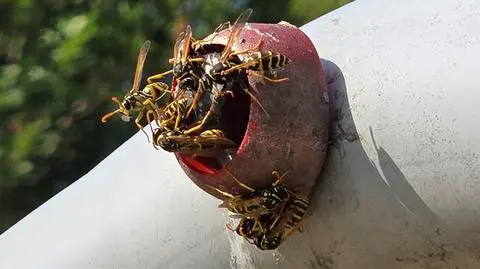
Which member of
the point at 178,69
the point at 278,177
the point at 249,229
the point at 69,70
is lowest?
the point at 69,70

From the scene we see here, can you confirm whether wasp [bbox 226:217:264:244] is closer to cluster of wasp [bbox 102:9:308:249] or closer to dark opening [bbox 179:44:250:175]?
cluster of wasp [bbox 102:9:308:249]

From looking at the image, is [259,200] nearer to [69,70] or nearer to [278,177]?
[278,177]

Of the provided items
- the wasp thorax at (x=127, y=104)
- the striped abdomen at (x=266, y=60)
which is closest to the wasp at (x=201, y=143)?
the striped abdomen at (x=266, y=60)

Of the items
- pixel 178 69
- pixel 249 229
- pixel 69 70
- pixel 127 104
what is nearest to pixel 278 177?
pixel 249 229

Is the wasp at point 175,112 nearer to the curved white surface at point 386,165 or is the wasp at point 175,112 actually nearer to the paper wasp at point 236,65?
the paper wasp at point 236,65

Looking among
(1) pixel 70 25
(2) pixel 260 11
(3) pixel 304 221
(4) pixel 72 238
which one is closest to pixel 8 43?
(1) pixel 70 25

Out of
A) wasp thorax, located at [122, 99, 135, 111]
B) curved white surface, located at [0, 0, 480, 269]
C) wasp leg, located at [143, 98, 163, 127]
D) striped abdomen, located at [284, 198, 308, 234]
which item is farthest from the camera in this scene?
wasp thorax, located at [122, 99, 135, 111]

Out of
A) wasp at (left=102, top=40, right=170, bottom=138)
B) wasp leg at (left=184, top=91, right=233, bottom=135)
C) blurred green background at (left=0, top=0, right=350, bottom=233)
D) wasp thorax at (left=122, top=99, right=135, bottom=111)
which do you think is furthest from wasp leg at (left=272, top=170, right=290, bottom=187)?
blurred green background at (left=0, top=0, right=350, bottom=233)
